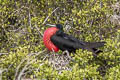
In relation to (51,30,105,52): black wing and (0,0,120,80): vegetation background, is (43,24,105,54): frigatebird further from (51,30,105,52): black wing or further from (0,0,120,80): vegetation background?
(0,0,120,80): vegetation background

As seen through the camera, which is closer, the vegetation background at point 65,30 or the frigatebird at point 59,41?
the vegetation background at point 65,30

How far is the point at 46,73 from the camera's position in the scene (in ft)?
8.39

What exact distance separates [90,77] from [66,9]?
178 centimetres

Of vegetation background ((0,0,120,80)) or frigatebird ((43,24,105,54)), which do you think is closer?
vegetation background ((0,0,120,80))

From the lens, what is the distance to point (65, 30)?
396cm

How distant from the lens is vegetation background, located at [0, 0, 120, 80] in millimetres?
2818

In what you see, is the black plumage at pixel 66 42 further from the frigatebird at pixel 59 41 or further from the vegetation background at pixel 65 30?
the vegetation background at pixel 65 30

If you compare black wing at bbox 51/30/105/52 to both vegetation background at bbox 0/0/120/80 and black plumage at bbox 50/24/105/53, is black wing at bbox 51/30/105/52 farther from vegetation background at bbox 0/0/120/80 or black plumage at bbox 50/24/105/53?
vegetation background at bbox 0/0/120/80

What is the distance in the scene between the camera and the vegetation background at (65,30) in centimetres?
282

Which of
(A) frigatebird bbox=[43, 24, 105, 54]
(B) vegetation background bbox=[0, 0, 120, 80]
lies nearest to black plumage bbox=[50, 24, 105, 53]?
(A) frigatebird bbox=[43, 24, 105, 54]


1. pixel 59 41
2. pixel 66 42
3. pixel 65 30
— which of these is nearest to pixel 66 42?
pixel 66 42

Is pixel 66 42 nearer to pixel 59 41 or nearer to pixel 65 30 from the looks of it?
pixel 59 41

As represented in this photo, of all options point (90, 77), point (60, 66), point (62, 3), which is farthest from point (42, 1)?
point (90, 77)

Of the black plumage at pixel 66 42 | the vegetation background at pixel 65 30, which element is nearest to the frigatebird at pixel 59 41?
the black plumage at pixel 66 42
